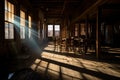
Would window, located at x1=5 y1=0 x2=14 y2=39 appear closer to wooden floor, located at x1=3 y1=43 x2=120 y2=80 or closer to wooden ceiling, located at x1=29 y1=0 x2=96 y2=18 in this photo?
wooden floor, located at x1=3 y1=43 x2=120 y2=80

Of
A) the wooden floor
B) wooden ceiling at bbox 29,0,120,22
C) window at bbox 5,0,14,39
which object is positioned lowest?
the wooden floor

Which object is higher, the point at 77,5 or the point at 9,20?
the point at 77,5

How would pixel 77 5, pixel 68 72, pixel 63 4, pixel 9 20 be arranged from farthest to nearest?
pixel 63 4 → pixel 77 5 → pixel 9 20 → pixel 68 72

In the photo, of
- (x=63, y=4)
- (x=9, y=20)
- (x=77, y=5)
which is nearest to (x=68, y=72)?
(x=9, y=20)

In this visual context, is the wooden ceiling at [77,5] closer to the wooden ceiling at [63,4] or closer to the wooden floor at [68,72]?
the wooden ceiling at [63,4]

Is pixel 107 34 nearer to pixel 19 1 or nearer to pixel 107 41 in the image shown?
pixel 107 41

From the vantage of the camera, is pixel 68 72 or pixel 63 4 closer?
pixel 68 72

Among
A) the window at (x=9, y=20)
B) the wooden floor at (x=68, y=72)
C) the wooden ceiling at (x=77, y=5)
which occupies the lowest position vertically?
the wooden floor at (x=68, y=72)

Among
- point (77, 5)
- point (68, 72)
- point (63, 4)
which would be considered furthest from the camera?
point (63, 4)

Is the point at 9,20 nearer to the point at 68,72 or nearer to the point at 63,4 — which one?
the point at 68,72

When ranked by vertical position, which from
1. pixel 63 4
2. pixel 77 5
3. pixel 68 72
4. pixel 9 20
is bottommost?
pixel 68 72

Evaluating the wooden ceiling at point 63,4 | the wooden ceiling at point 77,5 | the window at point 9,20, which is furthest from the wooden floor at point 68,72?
the wooden ceiling at point 63,4

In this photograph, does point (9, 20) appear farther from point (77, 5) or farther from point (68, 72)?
point (77, 5)

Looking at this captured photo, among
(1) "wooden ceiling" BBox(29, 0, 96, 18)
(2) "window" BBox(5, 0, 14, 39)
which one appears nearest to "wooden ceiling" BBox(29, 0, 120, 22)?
(1) "wooden ceiling" BBox(29, 0, 96, 18)
